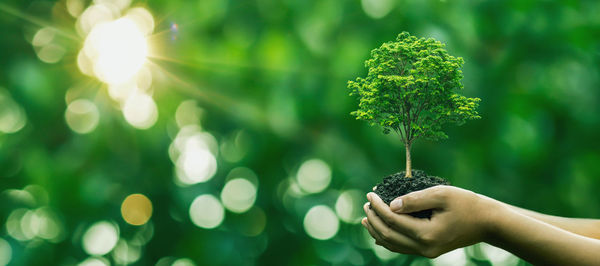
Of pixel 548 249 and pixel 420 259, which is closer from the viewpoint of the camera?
pixel 548 249

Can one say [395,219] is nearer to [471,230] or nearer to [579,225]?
[471,230]

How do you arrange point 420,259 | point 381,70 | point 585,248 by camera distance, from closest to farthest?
point 585,248
point 381,70
point 420,259

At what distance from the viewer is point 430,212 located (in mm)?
1051

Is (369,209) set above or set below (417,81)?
below

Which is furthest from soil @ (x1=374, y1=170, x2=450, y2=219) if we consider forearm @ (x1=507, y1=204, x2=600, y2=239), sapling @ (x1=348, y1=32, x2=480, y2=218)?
forearm @ (x1=507, y1=204, x2=600, y2=239)

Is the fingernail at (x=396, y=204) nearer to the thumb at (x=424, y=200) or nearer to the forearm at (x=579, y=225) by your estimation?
the thumb at (x=424, y=200)

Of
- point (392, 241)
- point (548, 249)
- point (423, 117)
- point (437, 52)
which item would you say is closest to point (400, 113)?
point (423, 117)

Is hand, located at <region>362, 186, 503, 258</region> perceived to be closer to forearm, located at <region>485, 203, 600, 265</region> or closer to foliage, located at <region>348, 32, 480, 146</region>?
forearm, located at <region>485, 203, 600, 265</region>

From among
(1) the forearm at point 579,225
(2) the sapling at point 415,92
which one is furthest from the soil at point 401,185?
(1) the forearm at point 579,225

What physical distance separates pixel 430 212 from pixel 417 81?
270 mm

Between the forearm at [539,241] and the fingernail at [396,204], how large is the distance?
0.17 metres

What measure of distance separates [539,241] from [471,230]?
0.39ft

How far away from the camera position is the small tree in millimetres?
1140

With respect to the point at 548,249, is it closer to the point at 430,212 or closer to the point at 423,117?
the point at 430,212
